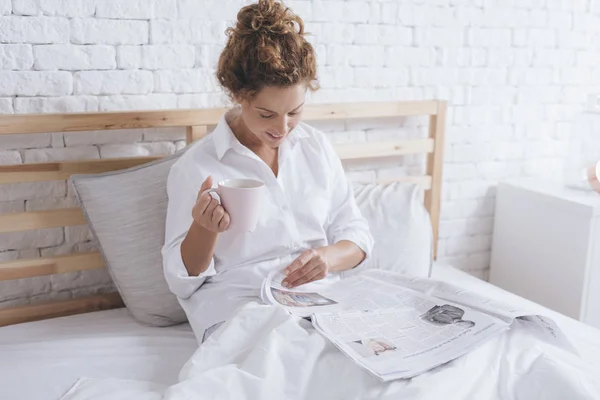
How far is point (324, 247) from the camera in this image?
146 cm

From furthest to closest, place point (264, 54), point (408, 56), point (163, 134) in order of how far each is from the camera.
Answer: point (408, 56), point (163, 134), point (264, 54)

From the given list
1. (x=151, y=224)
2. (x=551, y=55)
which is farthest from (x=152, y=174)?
(x=551, y=55)

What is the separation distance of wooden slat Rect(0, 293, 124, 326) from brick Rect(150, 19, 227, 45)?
2.26ft

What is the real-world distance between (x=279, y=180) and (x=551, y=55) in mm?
1393

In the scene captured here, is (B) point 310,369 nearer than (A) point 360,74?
Yes

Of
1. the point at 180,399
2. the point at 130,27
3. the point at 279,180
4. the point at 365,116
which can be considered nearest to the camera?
the point at 180,399

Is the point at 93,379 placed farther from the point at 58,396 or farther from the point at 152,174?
the point at 152,174

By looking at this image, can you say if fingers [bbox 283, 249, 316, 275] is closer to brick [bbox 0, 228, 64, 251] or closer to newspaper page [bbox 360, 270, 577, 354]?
newspaper page [bbox 360, 270, 577, 354]

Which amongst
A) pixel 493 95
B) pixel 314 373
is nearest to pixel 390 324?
pixel 314 373

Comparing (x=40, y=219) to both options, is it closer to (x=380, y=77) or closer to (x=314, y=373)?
(x=314, y=373)

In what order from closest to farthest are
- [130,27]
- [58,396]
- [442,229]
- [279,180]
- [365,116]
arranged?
[58,396] < [279,180] < [130,27] < [365,116] < [442,229]

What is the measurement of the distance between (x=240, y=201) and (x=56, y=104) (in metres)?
0.68

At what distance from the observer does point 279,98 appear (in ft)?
4.31

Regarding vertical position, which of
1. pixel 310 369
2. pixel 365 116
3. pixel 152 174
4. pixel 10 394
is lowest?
pixel 10 394
